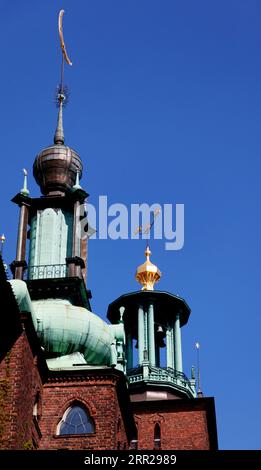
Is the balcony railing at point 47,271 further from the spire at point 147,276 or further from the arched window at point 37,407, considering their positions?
the spire at point 147,276

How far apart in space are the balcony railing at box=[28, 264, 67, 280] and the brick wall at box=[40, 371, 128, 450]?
664 cm

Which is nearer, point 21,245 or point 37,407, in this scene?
point 37,407

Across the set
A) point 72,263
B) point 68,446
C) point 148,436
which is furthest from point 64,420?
point 148,436

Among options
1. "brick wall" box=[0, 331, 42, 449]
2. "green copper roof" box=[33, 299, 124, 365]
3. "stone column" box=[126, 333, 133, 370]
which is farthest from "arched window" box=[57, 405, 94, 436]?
"stone column" box=[126, 333, 133, 370]

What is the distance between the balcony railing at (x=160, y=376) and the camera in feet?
180

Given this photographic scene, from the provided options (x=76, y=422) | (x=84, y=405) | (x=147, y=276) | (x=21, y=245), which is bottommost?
(x=76, y=422)

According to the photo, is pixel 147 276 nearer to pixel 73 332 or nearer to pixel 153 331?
pixel 153 331

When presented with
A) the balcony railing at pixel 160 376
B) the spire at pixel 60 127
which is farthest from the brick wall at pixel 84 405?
the balcony railing at pixel 160 376

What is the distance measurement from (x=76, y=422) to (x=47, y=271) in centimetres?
830

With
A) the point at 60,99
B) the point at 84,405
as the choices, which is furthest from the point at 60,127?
the point at 84,405

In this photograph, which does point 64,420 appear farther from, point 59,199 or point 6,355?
point 59,199

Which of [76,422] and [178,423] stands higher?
[178,423]

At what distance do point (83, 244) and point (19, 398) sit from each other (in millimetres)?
15256

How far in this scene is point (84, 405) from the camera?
36.4 metres
